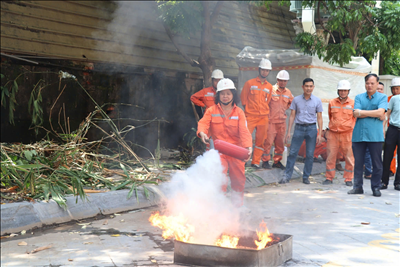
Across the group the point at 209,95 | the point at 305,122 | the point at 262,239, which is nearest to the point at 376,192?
the point at 305,122

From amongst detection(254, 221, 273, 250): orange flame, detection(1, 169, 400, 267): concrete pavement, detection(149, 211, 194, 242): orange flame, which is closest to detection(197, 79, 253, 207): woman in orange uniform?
detection(1, 169, 400, 267): concrete pavement

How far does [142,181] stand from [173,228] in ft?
7.98

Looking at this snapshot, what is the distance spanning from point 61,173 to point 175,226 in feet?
8.75

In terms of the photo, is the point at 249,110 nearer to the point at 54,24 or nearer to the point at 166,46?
the point at 166,46

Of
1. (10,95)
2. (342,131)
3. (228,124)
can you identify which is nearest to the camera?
(228,124)

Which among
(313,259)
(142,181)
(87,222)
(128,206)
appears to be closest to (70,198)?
(87,222)

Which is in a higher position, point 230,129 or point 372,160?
point 230,129

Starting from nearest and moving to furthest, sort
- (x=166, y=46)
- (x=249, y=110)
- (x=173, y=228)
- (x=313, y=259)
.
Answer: (x=313, y=259) → (x=173, y=228) → (x=249, y=110) → (x=166, y=46)

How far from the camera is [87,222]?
5.65 metres

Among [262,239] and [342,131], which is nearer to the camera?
[262,239]

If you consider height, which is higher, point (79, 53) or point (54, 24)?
point (54, 24)

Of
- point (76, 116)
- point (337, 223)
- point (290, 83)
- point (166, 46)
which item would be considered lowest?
point (337, 223)

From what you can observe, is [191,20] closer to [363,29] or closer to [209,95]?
[209,95]

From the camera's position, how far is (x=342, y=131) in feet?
28.7
